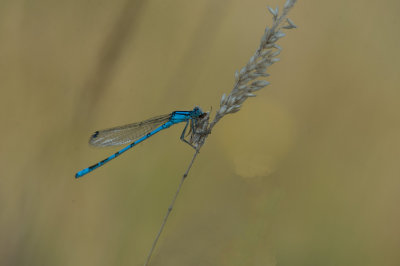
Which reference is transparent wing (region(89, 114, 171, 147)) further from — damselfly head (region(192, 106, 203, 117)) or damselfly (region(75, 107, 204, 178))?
damselfly head (region(192, 106, 203, 117))

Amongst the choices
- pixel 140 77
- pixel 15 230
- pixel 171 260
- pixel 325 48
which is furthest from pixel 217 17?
pixel 15 230

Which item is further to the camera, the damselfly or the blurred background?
the damselfly

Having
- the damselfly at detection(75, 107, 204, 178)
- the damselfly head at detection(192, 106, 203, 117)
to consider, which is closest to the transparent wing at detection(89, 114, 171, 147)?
the damselfly at detection(75, 107, 204, 178)

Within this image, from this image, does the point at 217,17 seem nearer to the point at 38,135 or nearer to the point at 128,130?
the point at 128,130

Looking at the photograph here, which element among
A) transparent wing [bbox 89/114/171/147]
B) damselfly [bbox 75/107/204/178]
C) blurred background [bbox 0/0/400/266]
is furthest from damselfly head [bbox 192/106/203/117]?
transparent wing [bbox 89/114/171/147]

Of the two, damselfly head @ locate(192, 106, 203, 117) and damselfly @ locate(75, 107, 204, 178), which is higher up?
damselfly head @ locate(192, 106, 203, 117)

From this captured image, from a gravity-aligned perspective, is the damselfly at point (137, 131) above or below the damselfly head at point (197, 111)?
below

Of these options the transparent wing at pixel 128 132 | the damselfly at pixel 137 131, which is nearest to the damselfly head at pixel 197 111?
the damselfly at pixel 137 131

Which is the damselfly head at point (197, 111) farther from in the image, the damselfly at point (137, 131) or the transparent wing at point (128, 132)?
the transparent wing at point (128, 132)

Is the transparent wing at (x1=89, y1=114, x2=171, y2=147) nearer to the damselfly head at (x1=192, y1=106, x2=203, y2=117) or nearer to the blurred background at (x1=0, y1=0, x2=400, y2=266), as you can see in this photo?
the blurred background at (x1=0, y1=0, x2=400, y2=266)
